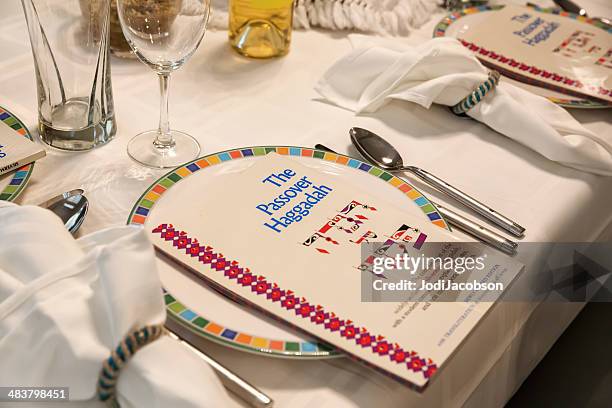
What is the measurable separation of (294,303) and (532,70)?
57 cm

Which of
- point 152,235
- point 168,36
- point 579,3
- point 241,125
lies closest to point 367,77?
point 241,125

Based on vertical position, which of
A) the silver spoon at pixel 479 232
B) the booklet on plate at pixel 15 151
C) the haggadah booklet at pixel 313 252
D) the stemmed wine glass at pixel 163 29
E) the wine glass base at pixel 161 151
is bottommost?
the wine glass base at pixel 161 151

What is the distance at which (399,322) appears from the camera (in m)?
0.54

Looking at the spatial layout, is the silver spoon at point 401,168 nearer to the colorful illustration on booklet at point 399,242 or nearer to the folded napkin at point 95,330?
the colorful illustration on booklet at point 399,242

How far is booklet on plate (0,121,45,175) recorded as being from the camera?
0.68 m

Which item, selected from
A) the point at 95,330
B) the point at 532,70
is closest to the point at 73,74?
the point at 95,330

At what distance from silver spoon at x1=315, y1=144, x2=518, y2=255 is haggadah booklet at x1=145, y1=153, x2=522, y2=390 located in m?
0.04

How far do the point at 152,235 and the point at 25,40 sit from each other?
48 cm

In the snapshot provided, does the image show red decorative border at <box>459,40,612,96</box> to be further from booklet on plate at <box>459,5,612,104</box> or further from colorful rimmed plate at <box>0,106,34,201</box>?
colorful rimmed plate at <box>0,106,34,201</box>

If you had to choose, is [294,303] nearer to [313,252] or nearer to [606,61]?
[313,252]

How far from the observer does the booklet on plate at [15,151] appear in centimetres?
68

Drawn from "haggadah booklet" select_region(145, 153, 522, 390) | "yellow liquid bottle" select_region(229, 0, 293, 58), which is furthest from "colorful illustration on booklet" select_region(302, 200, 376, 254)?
"yellow liquid bottle" select_region(229, 0, 293, 58)

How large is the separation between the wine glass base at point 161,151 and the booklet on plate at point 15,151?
0.10m

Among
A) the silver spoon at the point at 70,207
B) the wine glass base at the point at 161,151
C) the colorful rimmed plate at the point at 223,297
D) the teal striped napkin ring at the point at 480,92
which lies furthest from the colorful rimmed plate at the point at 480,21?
the silver spoon at the point at 70,207
